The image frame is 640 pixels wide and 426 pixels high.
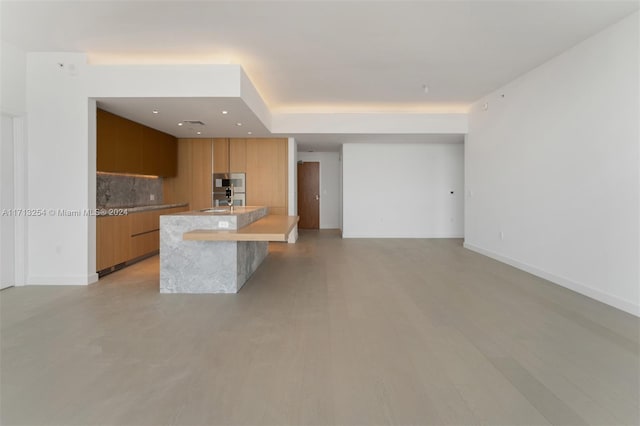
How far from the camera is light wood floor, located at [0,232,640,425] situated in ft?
5.95

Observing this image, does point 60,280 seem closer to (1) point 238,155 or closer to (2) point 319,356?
(2) point 319,356

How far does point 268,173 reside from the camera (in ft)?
26.3

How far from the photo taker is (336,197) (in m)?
11.2

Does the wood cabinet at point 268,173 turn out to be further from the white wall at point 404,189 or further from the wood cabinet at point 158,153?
the white wall at point 404,189

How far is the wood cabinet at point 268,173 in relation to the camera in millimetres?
7984

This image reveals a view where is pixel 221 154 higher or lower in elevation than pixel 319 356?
higher

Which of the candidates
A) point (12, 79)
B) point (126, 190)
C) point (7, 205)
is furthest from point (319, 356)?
point (126, 190)

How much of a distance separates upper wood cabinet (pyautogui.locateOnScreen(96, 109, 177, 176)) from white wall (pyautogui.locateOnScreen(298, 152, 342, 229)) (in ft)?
15.9

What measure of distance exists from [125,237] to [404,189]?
6.50 metres

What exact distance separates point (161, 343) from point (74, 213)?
2830mm

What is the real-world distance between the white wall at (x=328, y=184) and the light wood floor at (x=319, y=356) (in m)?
6.93

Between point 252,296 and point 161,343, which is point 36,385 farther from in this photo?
point 252,296

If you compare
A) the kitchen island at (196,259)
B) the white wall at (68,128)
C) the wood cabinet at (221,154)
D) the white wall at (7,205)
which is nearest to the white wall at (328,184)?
the wood cabinet at (221,154)

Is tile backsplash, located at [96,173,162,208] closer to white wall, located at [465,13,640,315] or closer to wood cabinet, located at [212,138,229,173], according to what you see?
wood cabinet, located at [212,138,229,173]
